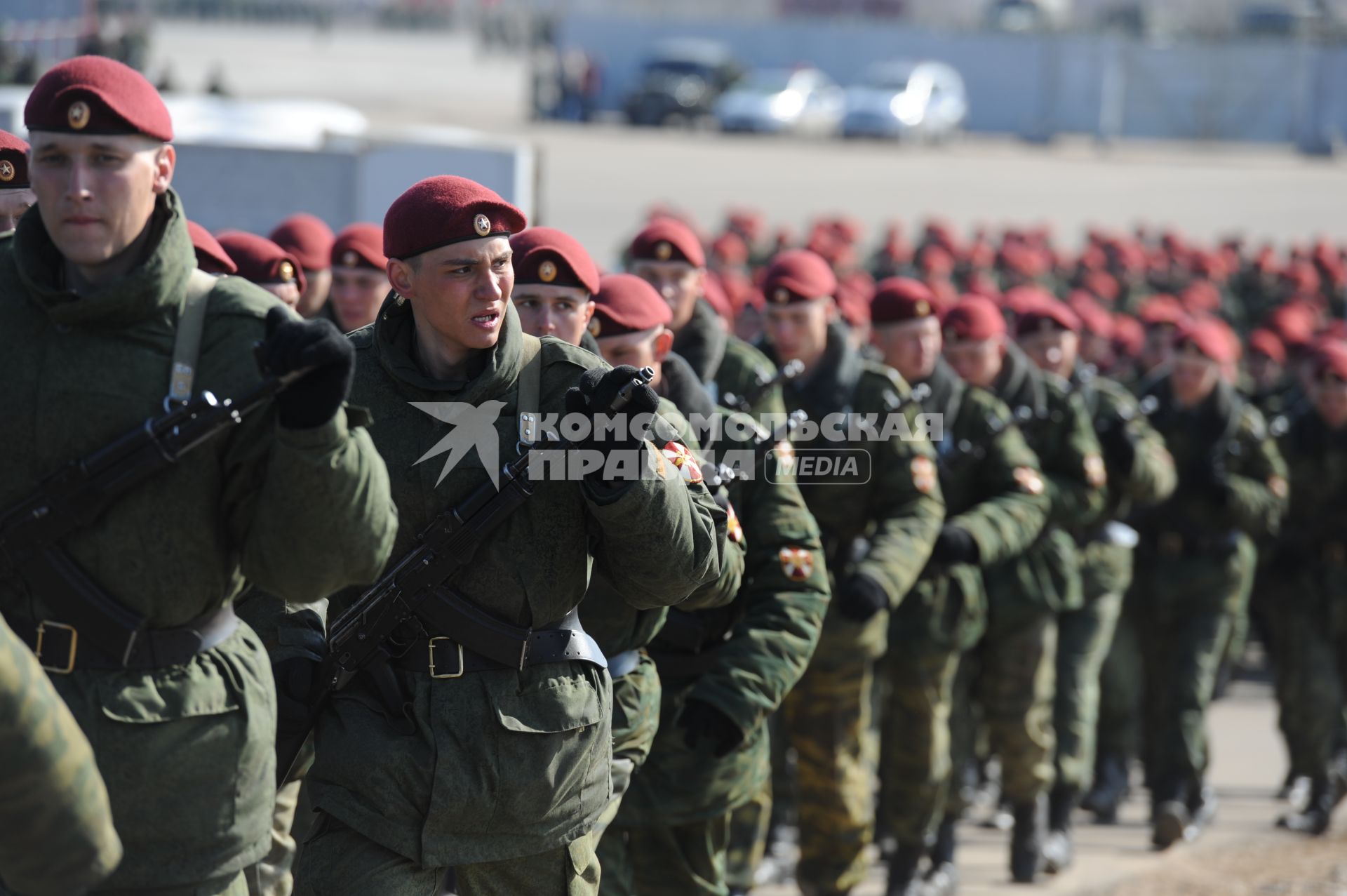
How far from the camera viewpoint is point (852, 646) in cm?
672

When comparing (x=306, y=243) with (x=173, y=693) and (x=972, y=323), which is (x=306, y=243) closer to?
(x=972, y=323)

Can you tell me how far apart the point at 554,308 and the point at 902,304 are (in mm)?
2607

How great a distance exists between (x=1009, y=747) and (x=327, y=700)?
430cm

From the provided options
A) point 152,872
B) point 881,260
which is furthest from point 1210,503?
point 881,260

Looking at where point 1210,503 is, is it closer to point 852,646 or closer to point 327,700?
point 852,646

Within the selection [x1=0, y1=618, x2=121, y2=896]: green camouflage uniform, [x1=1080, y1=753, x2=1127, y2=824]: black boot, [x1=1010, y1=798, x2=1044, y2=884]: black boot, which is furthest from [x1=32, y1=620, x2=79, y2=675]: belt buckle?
[x1=1080, y1=753, x2=1127, y2=824]: black boot

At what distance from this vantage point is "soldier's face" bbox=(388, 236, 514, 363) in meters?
4.09

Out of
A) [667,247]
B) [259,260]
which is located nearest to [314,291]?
[259,260]

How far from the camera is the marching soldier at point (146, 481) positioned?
10.8 ft

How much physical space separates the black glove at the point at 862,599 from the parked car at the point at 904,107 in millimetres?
34729

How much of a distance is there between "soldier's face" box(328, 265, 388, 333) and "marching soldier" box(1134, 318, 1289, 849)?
3875 mm

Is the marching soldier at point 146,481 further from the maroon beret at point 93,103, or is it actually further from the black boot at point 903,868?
the black boot at point 903,868

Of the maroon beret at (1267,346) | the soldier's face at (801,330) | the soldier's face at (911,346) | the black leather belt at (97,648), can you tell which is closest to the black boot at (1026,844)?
the soldier's face at (911,346)

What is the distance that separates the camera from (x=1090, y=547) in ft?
27.7
